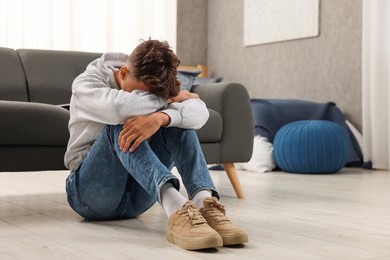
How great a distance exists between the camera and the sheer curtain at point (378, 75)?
14.1ft

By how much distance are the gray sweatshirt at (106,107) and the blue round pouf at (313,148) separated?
2339 millimetres

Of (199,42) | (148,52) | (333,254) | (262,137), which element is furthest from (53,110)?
(199,42)

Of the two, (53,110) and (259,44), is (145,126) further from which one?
(259,44)

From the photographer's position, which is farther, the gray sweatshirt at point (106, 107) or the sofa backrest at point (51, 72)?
the sofa backrest at point (51, 72)

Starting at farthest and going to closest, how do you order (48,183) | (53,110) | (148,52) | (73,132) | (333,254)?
(48,183) < (53,110) < (73,132) < (148,52) < (333,254)

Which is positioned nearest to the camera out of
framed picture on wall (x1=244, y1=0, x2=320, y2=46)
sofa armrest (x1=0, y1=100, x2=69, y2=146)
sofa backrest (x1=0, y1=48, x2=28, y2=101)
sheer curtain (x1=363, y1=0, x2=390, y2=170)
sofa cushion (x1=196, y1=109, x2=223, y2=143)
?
sofa armrest (x1=0, y1=100, x2=69, y2=146)

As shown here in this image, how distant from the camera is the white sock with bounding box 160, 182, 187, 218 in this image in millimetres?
1608

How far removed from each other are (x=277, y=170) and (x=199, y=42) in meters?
2.09

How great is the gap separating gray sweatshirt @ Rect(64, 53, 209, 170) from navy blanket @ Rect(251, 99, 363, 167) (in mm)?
2575

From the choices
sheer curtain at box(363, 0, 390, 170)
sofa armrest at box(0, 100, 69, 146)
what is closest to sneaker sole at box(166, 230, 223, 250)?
sofa armrest at box(0, 100, 69, 146)

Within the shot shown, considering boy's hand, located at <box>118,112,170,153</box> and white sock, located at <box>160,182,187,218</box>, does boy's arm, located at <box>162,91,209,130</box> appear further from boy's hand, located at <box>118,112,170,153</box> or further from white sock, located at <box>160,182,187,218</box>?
white sock, located at <box>160,182,187,218</box>

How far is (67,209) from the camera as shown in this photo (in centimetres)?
233

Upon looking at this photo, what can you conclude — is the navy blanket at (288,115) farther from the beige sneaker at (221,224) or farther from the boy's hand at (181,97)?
the beige sneaker at (221,224)

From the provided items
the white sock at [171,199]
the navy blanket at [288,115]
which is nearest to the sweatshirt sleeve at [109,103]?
the white sock at [171,199]
